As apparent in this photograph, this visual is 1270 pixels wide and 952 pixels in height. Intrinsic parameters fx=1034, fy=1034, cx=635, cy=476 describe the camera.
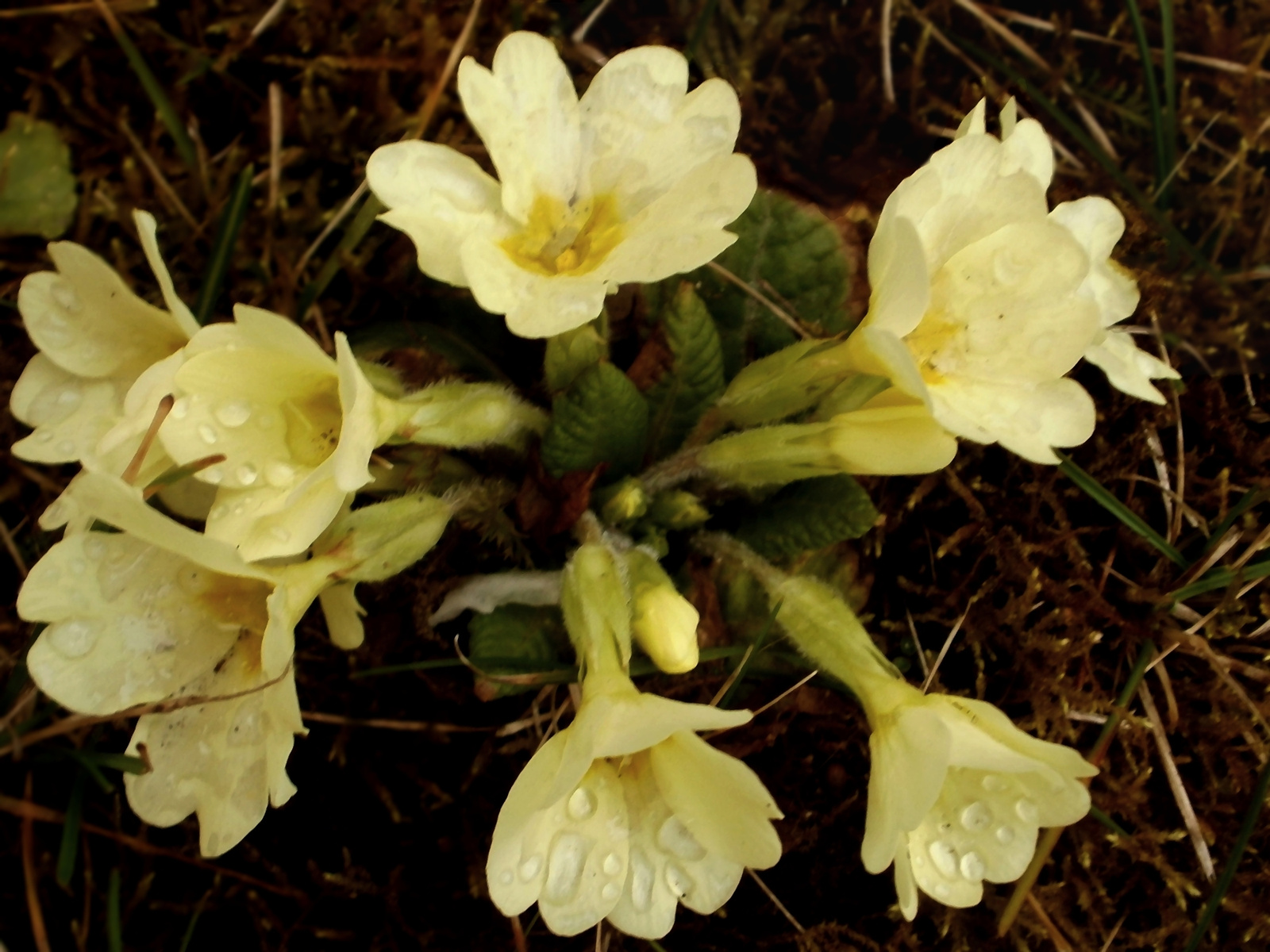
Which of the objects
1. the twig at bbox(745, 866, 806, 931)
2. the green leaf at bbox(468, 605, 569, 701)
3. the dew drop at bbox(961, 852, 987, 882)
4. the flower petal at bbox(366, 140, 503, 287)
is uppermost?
the flower petal at bbox(366, 140, 503, 287)

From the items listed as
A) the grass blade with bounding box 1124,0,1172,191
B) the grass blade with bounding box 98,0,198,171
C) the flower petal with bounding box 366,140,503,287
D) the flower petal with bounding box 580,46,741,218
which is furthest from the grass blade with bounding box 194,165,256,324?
A: the grass blade with bounding box 1124,0,1172,191

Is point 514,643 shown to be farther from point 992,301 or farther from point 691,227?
point 992,301

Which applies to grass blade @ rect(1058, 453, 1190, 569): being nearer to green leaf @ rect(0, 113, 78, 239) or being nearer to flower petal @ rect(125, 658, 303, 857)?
flower petal @ rect(125, 658, 303, 857)

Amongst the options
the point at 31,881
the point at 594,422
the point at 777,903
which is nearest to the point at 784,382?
the point at 594,422

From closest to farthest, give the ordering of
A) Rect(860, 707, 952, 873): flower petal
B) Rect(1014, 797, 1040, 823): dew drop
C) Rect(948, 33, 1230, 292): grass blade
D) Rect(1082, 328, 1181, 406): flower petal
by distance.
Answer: Rect(860, 707, 952, 873): flower petal
Rect(1014, 797, 1040, 823): dew drop
Rect(1082, 328, 1181, 406): flower petal
Rect(948, 33, 1230, 292): grass blade

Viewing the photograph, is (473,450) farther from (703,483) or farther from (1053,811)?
(1053,811)

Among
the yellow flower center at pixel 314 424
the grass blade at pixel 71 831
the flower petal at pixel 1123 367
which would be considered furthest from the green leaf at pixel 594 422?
the grass blade at pixel 71 831
